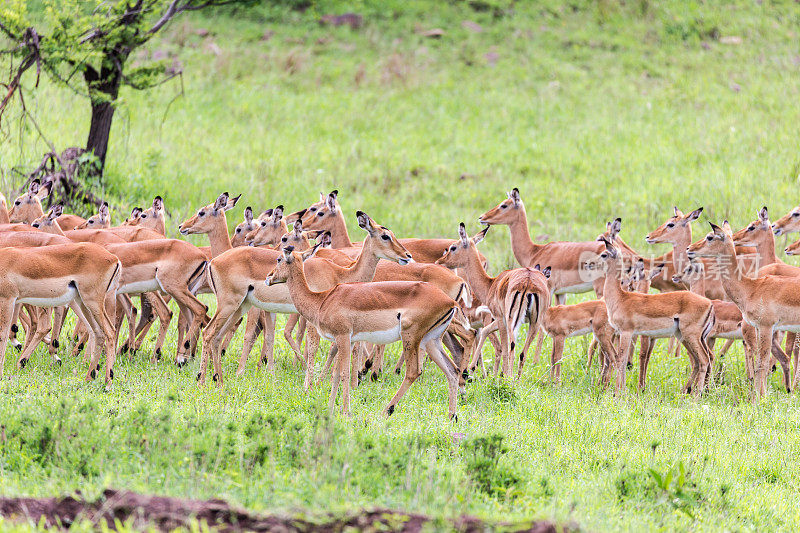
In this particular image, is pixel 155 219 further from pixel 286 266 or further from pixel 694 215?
pixel 694 215

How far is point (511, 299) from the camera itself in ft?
29.5

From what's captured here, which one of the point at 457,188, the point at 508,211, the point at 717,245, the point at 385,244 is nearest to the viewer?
the point at 385,244

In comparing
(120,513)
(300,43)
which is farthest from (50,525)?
(300,43)

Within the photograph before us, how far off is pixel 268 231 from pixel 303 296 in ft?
9.84

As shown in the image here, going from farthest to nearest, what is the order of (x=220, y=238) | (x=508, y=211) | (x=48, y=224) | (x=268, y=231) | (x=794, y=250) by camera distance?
(x=508, y=211), (x=794, y=250), (x=268, y=231), (x=220, y=238), (x=48, y=224)

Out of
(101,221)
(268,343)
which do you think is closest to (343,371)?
(268,343)

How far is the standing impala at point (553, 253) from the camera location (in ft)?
37.0

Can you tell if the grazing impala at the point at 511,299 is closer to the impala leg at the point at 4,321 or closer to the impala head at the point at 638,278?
the impala head at the point at 638,278

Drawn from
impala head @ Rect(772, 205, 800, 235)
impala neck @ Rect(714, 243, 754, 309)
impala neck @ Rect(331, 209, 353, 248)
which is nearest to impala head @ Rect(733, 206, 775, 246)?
impala head @ Rect(772, 205, 800, 235)

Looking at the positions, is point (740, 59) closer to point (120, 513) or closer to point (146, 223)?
point (146, 223)

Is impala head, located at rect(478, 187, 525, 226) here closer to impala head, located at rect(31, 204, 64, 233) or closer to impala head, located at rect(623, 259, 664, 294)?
impala head, located at rect(623, 259, 664, 294)

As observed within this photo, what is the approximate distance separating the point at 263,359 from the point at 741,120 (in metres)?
15.9

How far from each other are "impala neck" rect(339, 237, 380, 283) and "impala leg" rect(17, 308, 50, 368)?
8.60ft

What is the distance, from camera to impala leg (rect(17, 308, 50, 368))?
8133mm
